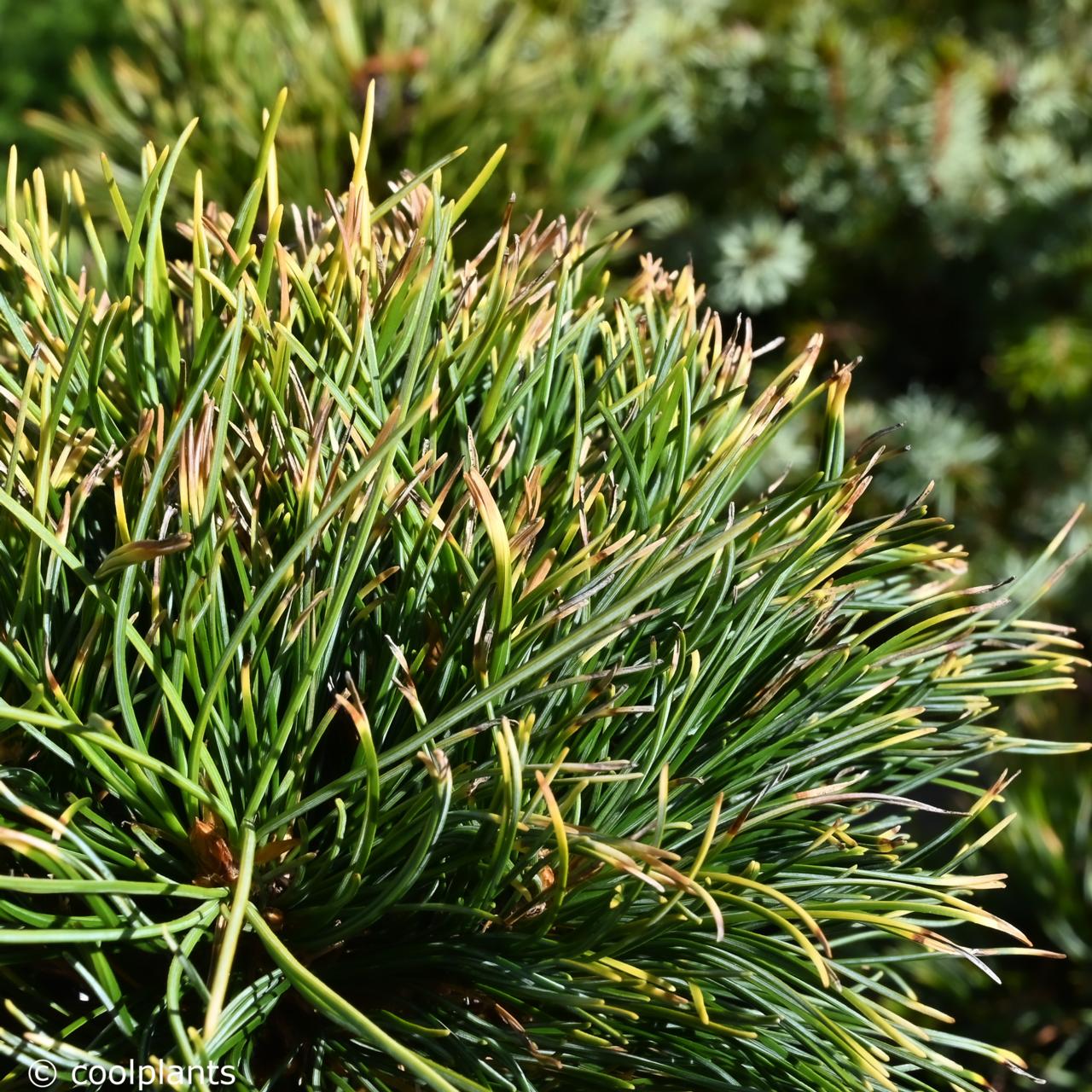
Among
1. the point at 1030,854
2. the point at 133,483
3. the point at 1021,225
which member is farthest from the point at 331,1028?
the point at 1021,225
